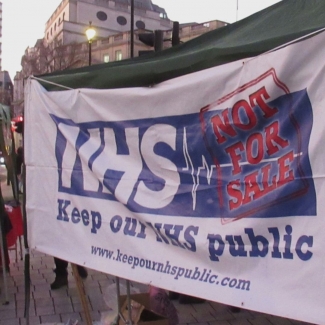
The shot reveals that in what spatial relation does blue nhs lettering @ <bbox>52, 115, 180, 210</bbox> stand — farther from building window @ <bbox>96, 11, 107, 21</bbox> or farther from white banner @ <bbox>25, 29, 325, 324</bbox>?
building window @ <bbox>96, 11, 107, 21</bbox>

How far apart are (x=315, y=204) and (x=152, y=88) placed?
A: 1.20m

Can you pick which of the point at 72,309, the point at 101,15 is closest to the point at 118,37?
the point at 101,15

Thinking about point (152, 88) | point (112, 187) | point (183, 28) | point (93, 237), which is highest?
point (183, 28)

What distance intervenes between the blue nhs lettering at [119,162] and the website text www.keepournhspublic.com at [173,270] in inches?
13.1

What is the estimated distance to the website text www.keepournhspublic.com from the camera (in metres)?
2.35

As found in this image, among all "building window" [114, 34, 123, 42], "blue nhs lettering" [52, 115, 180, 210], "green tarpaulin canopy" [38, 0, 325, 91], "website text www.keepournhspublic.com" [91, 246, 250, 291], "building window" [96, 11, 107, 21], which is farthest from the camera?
"building window" [96, 11, 107, 21]

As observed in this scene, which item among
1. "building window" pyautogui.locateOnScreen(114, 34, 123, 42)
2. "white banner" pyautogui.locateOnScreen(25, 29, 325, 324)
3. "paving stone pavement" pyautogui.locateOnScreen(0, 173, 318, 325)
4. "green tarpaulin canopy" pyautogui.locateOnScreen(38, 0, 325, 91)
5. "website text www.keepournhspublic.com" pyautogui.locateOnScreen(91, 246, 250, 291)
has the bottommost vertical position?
"paving stone pavement" pyautogui.locateOnScreen(0, 173, 318, 325)

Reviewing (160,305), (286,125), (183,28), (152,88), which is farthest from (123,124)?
(183,28)

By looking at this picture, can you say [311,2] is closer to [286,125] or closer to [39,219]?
[286,125]

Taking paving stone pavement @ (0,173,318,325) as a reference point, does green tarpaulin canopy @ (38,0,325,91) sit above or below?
above

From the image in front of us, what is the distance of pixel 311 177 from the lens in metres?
2.07

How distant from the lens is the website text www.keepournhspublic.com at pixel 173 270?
92.6 inches

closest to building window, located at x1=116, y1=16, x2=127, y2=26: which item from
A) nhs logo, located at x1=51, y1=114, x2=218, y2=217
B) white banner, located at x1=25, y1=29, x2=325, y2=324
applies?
white banner, located at x1=25, y1=29, x2=325, y2=324

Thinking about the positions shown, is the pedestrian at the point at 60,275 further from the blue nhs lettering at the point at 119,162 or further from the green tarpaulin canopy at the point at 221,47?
the green tarpaulin canopy at the point at 221,47
